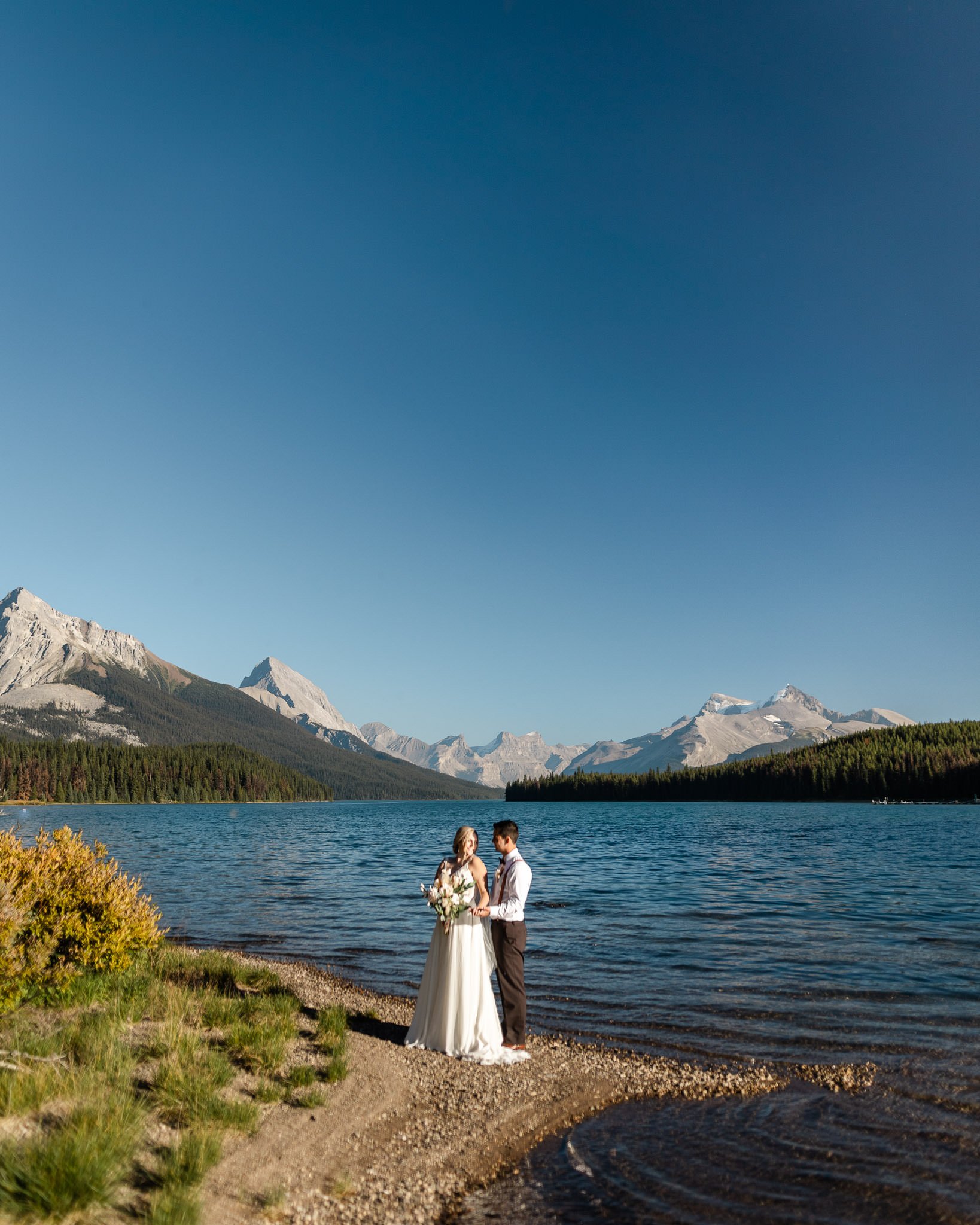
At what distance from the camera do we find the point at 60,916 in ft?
39.1

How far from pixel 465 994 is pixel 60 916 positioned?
651 cm

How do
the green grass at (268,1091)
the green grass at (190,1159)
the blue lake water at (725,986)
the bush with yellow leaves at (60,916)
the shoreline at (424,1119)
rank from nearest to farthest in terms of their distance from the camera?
the green grass at (190,1159) → the shoreline at (424,1119) → the blue lake water at (725,986) → the green grass at (268,1091) → the bush with yellow leaves at (60,916)

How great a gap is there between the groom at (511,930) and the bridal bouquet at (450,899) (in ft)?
1.67

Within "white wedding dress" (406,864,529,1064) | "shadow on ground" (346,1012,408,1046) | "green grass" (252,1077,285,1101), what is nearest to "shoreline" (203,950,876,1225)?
"shadow on ground" (346,1012,408,1046)

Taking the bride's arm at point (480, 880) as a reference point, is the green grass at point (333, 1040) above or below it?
below

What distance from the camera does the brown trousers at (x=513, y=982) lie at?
1221 cm

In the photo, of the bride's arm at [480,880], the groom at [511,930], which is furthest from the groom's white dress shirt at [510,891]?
the bride's arm at [480,880]

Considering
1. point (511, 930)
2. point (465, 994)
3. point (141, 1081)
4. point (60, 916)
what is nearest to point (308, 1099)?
point (141, 1081)

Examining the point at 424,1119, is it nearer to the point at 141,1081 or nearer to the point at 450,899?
the point at 450,899

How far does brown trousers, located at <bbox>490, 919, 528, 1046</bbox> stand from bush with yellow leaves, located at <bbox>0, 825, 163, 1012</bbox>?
6106 mm

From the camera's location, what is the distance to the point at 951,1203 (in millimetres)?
7773

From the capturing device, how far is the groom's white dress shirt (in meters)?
12.0

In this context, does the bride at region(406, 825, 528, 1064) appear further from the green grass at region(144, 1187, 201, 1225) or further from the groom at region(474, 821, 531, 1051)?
the green grass at region(144, 1187, 201, 1225)

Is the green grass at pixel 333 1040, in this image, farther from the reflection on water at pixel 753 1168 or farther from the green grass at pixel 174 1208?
the green grass at pixel 174 1208
